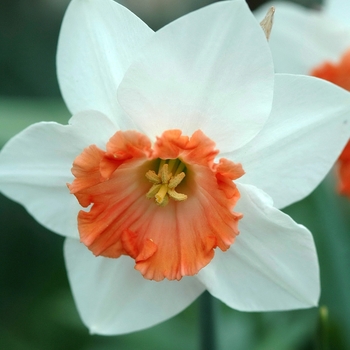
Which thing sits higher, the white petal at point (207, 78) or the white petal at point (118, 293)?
the white petal at point (207, 78)

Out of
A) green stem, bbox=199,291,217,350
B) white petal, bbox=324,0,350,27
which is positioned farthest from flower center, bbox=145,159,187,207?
white petal, bbox=324,0,350,27

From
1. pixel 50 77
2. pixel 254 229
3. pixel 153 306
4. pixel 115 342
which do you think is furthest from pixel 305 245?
pixel 50 77

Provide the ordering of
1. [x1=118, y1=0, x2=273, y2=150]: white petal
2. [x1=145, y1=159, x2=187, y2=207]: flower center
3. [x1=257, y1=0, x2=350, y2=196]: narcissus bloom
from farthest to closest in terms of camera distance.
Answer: [x1=257, y1=0, x2=350, y2=196]: narcissus bloom < [x1=145, y1=159, x2=187, y2=207]: flower center < [x1=118, y1=0, x2=273, y2=150]: white petal

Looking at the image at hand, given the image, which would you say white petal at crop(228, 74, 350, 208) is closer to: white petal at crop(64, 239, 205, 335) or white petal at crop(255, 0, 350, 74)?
white petal at crop(64, 239, 205, 335)

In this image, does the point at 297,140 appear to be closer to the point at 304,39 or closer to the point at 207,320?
the point at 207,320

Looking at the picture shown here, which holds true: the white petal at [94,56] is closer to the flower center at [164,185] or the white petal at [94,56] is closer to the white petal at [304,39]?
the flower center at [164,185]

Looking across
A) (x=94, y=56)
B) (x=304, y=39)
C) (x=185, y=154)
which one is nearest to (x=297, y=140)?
(x=185, y=154)

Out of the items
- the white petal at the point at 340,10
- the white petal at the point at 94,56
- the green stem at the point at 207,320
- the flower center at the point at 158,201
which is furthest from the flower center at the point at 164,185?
the white petal at the point at 340,10
